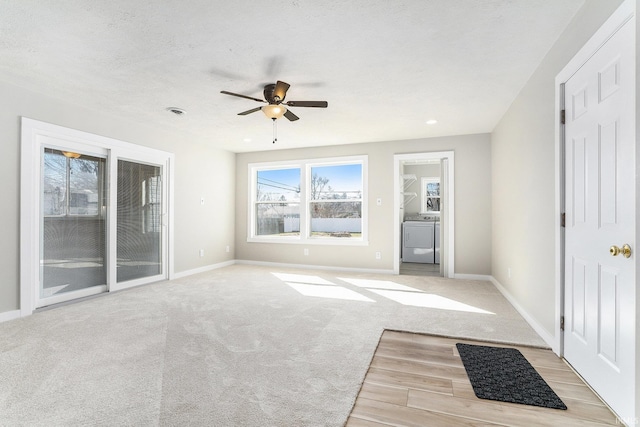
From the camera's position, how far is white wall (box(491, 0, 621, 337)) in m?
2.22

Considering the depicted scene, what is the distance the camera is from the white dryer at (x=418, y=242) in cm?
695

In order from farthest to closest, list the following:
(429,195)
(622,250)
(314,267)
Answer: (429,195) → (314,267) → (622,250)

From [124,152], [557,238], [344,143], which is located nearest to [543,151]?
[557,238]

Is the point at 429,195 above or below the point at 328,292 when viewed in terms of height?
above

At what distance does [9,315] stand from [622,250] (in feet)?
16.9

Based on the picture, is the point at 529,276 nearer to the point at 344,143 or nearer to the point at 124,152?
the point at 344,143

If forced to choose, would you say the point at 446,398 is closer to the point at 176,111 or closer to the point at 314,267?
the point at 176,111

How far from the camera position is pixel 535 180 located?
2875 millimetres

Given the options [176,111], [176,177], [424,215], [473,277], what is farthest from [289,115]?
[424,215]

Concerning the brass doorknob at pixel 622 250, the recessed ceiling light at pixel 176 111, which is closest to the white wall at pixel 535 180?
the brass doorknob at pixel 622 250

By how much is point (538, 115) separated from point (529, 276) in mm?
1559

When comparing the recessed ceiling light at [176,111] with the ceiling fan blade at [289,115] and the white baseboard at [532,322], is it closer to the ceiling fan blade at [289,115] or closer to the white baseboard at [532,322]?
the ceiling fan blade at [289,115]

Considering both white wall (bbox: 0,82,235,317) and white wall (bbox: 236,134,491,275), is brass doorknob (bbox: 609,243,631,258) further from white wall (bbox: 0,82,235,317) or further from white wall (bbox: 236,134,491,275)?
white wall (bbox: 0,82,235,317)

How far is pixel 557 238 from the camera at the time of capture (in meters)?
2.34
